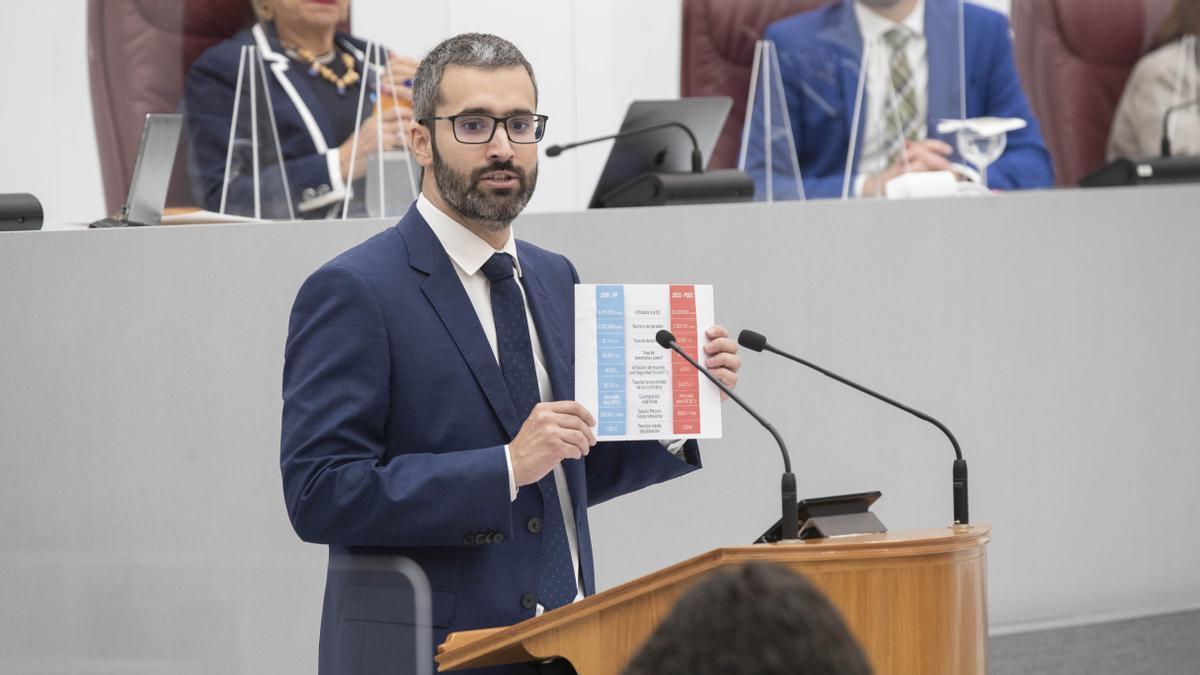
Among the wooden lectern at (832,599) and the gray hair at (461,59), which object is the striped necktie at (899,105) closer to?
the gray hair at (461,59)

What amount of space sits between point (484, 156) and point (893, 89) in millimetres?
2350

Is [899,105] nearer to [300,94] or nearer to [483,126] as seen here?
[300,94]

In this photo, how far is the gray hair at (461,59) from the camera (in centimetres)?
196

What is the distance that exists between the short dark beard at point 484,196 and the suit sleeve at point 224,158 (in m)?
1.49

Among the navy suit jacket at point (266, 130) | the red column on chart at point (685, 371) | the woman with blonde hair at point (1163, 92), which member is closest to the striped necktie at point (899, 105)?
the woman with blonde hair at point (1163, 92)

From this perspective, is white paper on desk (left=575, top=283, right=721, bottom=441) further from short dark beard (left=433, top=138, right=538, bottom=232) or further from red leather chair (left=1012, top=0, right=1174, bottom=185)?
red leather chair (left=1012, top=0, right=1174, bottom=185)

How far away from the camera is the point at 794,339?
10.8 ft

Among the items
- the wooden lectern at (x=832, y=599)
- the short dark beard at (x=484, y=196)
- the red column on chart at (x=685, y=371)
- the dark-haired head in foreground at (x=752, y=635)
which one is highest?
the short dark beard at (x=484, y=196)

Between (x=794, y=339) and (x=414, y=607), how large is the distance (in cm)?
161

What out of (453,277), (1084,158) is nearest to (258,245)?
(453,277)

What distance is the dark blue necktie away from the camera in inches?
74.7

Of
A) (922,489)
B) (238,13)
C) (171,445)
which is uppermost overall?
(238,13)

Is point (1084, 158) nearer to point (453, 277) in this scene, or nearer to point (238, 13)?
point (238, 13)

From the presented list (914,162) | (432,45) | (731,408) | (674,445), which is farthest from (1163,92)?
(674,445)
